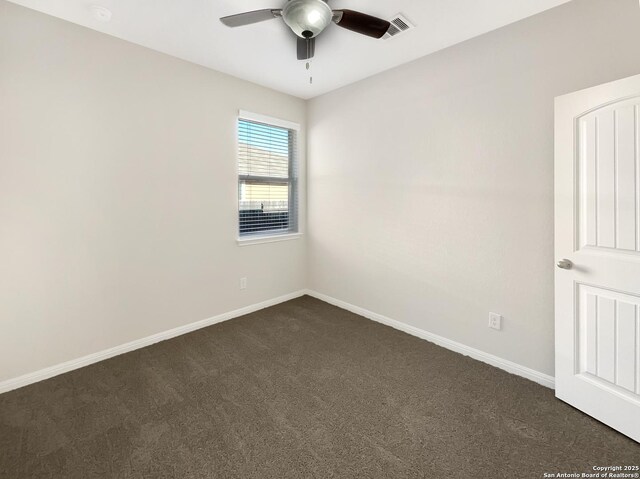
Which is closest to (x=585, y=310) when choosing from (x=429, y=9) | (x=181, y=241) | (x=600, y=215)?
(x=600, y=215)

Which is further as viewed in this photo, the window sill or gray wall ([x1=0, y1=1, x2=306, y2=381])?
the window sill

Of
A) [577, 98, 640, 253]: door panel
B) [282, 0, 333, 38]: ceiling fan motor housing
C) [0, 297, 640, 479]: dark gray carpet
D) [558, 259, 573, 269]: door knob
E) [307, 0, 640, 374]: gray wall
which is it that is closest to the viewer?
[0, 297, 640, 479]: dark gray carpet

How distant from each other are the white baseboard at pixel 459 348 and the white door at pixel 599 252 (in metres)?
0.22

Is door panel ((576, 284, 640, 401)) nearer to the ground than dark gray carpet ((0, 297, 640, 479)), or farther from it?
farther from it

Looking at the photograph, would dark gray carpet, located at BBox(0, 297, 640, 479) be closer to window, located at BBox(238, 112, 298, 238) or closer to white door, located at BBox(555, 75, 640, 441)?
white door, located at BBox(555, 75, 640, 441)

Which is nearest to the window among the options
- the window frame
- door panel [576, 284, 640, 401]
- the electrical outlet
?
the window frame

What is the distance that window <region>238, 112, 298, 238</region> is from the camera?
3389 millimetres

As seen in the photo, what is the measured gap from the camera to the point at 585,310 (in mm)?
1800

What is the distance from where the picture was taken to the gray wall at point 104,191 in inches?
81.4

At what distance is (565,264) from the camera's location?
6.10ft

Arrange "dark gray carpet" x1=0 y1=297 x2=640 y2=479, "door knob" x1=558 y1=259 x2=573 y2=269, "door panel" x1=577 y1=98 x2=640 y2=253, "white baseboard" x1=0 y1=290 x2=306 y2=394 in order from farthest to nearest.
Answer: "white baseboard" x1=0 y1=290 x2=306 y2=394 < "door knob" x1=558 y1=259 x2=573 y2=269 < "door panel" x1=577 y1=98 x2=640 y2=253 < "dark gray carpet" x1=0 y1=297 x2=640 y2=479

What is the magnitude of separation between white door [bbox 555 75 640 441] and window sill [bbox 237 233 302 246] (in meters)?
2.74

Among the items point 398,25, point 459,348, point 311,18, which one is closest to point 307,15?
point 311,18

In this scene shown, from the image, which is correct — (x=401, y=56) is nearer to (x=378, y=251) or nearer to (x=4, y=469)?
(x=378, y=251)
